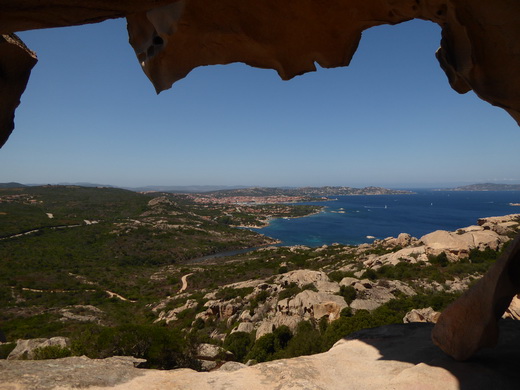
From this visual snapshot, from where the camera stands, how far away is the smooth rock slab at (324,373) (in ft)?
18.0

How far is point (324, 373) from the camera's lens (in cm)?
657

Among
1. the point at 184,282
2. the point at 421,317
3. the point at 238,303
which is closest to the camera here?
the point at 421,317

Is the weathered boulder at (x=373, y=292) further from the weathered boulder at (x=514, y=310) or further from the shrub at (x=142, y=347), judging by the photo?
the shrub at (x=142, y=347)

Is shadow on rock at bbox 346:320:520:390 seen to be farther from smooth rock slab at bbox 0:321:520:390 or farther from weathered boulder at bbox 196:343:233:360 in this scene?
weathered boulder at bbox 196:343:233:360

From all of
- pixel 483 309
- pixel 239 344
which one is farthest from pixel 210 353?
pixel 483 309

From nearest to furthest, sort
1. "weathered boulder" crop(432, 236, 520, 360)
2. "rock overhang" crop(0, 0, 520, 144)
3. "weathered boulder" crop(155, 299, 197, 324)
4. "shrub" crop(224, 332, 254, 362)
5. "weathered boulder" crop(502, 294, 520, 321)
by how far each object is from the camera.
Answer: "rock overhang" crop(0, 0, 520, 144), "weathered boulder" crop(432, 236, 520, 360), "weathered boulder" crop(502, 294, 520, 321), "shrub" crop(224, 332, 254, 362), "weathered boulder" crop(155, 299, 197, 324)

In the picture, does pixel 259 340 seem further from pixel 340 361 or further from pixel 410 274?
pixel 410 274

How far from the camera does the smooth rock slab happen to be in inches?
216

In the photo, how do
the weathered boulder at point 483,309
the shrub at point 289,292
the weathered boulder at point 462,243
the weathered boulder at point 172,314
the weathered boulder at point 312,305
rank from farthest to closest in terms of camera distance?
the weathered boulder at point 462,243
the weathered boulder at point 172,314
the shrub at point 289,292
the weathered boulder at point 312,305
the weathered boulder at point 483,309

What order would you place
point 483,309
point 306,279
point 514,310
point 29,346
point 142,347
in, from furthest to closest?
1. point 306,279
2. point 29,346
3. point 142,347
4. point 514,310
5. point 483,309

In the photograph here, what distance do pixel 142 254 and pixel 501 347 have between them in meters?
70.4

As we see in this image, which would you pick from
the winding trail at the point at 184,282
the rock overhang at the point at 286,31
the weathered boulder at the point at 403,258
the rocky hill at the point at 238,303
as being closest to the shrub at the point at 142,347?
→ the rocky hill at the point at 238,303

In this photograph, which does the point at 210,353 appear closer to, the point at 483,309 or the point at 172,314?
the point at 483,309

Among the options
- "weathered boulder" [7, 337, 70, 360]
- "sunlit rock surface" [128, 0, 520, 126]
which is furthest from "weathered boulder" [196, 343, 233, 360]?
"sunlit rock surface" [128, 0, 520, 126]
